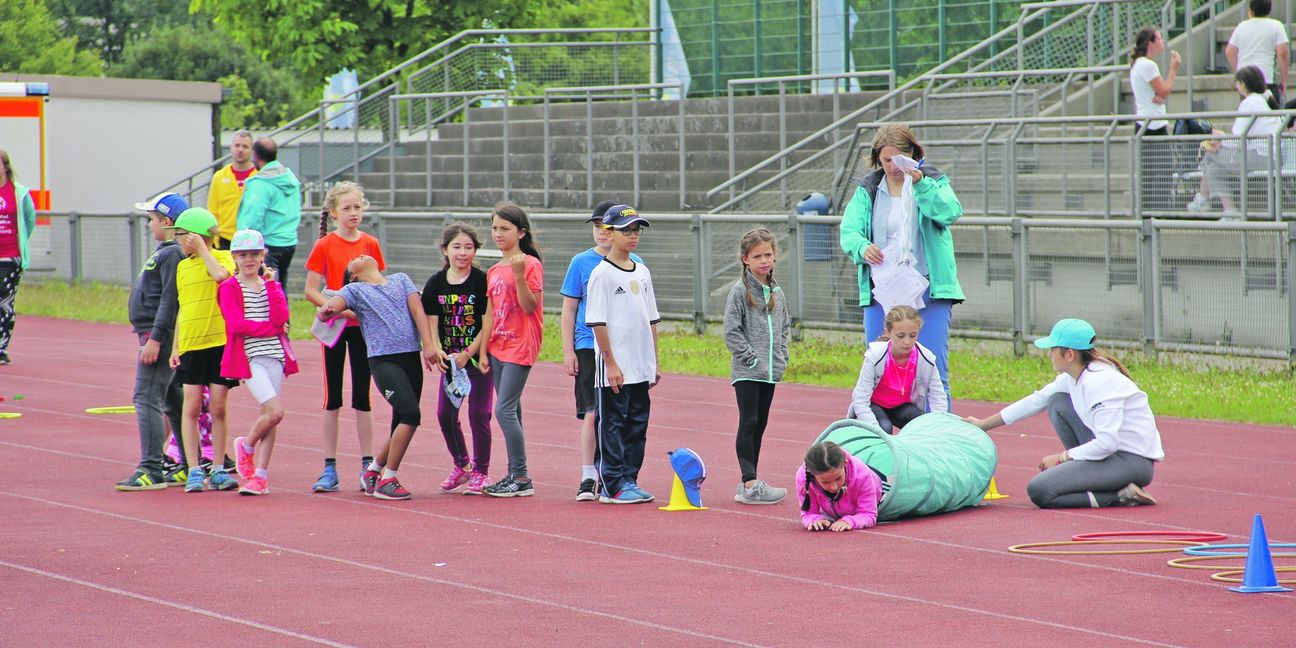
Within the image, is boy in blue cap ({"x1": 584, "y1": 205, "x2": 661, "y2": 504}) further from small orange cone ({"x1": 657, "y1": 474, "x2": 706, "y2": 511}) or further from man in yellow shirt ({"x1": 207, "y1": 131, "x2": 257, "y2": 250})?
man in yellow shirt ({"x1": 207, "y1": 131, "x2": 257, "y2": 250})

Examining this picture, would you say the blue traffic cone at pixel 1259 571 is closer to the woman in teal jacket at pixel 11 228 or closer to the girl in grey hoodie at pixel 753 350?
the girl in grey hoodie at pixel 753 350

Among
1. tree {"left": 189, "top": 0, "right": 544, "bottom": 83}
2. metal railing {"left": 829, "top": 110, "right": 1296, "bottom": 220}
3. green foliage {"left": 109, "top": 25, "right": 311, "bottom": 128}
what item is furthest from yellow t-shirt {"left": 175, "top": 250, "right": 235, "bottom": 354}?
green foliage {"left": 109, "top": 25, "right": 311, "bottom": 128}

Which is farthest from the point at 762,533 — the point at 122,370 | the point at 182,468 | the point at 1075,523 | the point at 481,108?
the point at 481,108

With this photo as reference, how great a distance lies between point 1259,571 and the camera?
730cm

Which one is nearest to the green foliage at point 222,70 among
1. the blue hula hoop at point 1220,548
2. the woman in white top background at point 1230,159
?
the woman in white top background at point 1230,159

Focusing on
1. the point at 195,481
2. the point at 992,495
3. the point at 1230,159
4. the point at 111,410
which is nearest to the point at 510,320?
the point at 195,481

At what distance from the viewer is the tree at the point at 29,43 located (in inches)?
2005

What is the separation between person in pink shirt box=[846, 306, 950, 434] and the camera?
980 cm

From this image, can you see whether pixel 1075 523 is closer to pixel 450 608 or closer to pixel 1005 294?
pixel 450 608

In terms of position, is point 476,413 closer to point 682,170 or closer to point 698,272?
point 698,272

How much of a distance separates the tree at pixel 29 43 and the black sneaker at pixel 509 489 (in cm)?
4448

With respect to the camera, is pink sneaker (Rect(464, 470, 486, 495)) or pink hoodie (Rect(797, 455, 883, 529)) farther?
pink sneaker (Rect(464, 470, 486, 495))

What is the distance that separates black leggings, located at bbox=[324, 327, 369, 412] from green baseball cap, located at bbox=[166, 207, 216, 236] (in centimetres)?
100

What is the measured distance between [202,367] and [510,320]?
1.85 m
